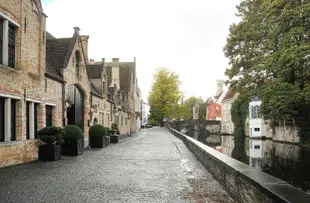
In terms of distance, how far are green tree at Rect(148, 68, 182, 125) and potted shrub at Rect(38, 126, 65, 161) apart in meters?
48.8

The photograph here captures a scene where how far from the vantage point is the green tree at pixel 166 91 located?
63219mm

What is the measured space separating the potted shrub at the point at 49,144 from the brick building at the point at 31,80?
1.10 ft

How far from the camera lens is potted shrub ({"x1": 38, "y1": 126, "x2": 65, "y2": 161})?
14.4 metres

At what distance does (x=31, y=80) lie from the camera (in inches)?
559

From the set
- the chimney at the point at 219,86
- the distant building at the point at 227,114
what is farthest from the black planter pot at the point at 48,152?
the chimney at the point at 219,86

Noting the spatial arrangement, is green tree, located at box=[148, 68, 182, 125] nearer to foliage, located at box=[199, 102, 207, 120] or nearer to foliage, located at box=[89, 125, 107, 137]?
foliage, located at box=[89, 125, 107, 137]

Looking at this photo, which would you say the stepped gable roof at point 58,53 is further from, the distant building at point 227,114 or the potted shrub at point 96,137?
the distant building at point 227,114

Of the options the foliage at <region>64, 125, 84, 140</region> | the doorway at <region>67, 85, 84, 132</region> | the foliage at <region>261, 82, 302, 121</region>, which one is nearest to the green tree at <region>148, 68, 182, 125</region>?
the foliage at <region>261, 82, 302, 121</region>

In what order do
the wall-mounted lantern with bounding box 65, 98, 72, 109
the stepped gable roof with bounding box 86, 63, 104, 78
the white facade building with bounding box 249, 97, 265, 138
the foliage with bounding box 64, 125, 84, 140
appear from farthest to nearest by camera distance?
the white facade building with bounding box 249, 97, 265, 138 < the stepped gable roof with bounding box 86, 63, 104, 78 < the wall-mounted lantern with bounding box 65, 98, 72, 109 < the foliage with bounding box 64, 125, 84, 140

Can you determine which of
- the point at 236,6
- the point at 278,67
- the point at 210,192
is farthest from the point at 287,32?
the point at 210,192

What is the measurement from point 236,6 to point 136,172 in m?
24.8

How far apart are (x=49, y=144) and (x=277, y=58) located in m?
15.5

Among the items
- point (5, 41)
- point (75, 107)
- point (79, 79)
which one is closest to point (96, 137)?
point (75, 107)

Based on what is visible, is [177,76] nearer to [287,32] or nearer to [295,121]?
[295,121]
